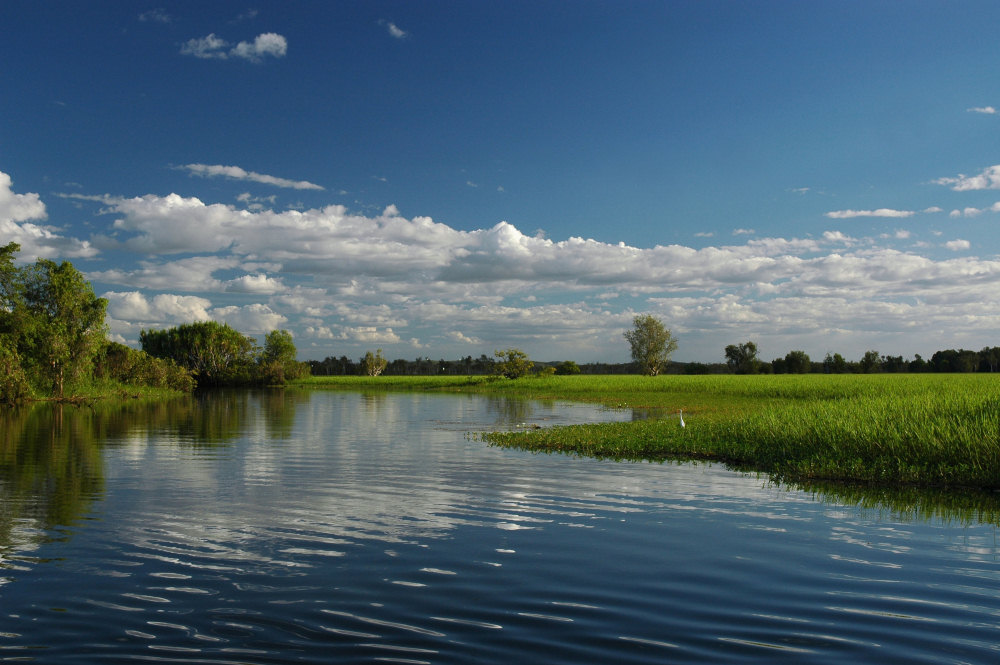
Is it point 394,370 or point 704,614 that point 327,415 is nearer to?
point 704,614

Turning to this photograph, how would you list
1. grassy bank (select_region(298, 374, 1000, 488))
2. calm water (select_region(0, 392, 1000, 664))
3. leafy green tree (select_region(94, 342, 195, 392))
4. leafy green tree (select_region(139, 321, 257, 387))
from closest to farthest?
calm water (select_region(0, 392, 1000, 664)) < grassy bank (select_region(298, 374, 1000, 488)) < leafy green tree (select_region(94, 342, 195, 392)) < leafy green tree (select_region(139, 321, 257, 387))

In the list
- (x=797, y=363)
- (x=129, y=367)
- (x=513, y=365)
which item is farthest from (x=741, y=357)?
(x=129, y=367)

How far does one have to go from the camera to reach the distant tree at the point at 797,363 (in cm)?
12938

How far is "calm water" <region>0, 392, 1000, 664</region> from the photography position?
734 centimetres

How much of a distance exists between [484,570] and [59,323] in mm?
63722

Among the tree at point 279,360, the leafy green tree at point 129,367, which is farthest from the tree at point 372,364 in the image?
the leafy green tree at point 129,367

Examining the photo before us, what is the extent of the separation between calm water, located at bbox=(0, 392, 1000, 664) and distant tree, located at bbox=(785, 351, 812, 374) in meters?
123

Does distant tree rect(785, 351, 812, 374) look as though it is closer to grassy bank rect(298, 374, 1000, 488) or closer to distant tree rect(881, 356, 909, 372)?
distant tree rect(881, 356, 909, 372)

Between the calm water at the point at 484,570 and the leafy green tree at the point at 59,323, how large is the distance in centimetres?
4651

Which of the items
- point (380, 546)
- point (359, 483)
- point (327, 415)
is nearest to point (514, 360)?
point (327, 415)

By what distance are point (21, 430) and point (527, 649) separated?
3646 cm

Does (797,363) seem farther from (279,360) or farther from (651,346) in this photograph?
(279,360)

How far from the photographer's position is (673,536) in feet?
39.3

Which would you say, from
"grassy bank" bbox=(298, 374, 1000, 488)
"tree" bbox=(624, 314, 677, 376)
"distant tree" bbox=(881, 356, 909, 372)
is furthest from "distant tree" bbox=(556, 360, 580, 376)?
"grassy bank" bbox=(298, 374, 1000, 488)
